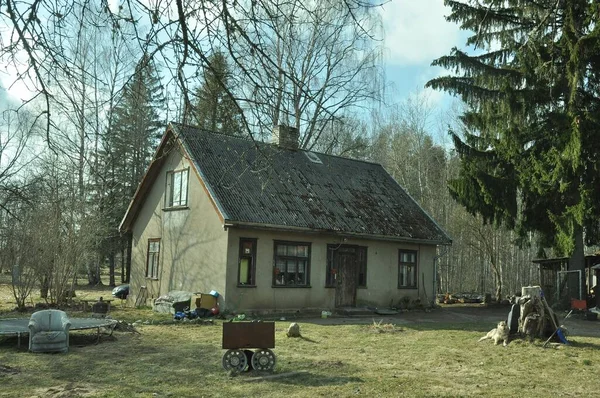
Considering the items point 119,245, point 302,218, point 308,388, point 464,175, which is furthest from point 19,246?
point 119,245

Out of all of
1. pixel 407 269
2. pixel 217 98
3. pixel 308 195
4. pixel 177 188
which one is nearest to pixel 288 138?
pixel 308 195

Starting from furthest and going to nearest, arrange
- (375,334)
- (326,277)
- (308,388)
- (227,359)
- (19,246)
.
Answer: (326,277)
(19,246)
(375,334)
(227,359)
(308,388)

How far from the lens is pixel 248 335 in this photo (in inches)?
361

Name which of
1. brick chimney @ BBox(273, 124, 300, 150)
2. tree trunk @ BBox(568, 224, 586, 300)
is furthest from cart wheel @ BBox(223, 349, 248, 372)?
tree trunk @ BBox(568, 224, 586, 300)

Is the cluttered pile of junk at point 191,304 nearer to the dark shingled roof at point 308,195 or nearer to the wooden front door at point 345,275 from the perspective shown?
the dark shingled roof at point 308,195

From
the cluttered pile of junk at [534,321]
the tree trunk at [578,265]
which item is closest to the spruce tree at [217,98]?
the cluttered pile of junk at [534,321]

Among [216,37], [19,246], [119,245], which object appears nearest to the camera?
[216,37]

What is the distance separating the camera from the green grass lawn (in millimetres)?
8203

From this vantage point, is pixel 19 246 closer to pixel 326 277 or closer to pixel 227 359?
pixel 326 277

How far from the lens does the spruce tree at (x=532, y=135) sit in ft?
64.3

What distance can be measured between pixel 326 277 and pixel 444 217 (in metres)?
19.7

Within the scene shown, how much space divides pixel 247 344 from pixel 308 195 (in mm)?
13002

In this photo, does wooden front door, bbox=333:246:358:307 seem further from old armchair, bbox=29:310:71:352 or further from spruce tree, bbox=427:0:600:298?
old armchair, bbox=29:310:71:352

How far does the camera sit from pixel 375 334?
14.9m
